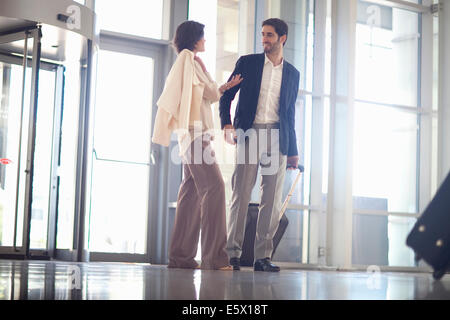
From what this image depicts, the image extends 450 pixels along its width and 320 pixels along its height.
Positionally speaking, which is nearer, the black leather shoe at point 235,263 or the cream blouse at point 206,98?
the cream blouse at point 206,98

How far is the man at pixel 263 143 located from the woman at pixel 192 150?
11.5 inches

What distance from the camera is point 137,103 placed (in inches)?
308

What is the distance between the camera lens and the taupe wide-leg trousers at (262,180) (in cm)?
455

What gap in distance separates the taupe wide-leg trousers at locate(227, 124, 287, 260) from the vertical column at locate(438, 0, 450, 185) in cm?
488

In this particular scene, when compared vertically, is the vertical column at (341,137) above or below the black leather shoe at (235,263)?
above

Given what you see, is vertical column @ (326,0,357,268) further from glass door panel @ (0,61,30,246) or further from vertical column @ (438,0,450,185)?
glass door panel @ (0,61,30,246)

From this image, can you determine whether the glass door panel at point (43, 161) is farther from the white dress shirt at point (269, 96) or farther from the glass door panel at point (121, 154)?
the white dress shirt at point (269, 96)

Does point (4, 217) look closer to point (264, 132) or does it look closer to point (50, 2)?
point (50, 2)

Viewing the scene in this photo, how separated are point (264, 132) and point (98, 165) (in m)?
3.36

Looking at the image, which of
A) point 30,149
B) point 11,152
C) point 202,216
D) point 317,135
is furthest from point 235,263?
point 317,135

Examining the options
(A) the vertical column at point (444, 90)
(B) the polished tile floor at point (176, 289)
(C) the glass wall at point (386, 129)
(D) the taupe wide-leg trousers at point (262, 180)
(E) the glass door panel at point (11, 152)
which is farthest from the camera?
(A) the vertical column at point (444, 90)

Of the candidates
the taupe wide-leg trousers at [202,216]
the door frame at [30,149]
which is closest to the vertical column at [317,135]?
the door frame at [30,149]

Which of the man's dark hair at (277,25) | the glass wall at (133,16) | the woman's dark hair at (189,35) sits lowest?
the woman's dark hair at (189,35)
